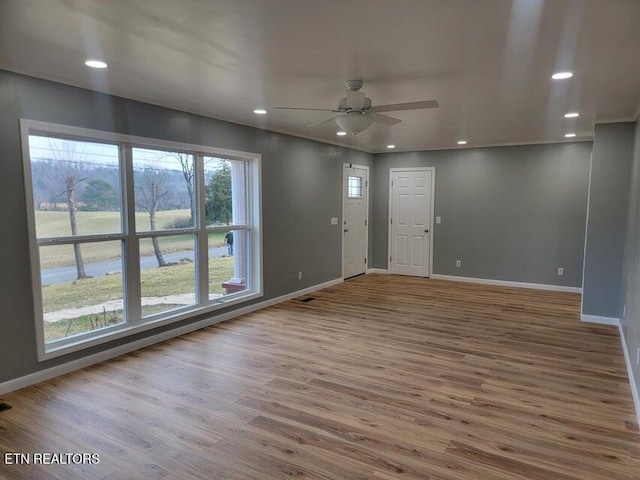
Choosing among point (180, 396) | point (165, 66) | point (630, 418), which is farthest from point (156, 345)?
point (630, 418)

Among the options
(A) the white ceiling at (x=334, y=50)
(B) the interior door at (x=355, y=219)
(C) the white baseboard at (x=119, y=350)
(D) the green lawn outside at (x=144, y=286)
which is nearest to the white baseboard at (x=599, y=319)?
(A) the white ceiling at (x=334, y=50)

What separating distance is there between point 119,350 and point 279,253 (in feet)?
8.25

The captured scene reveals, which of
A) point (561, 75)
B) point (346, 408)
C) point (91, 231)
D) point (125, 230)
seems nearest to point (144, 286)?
point (125, 230)

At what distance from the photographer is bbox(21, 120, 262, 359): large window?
11.0ft

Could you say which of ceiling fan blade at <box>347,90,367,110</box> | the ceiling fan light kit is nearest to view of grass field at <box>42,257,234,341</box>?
the ceiling fan light kit

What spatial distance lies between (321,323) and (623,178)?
391 cm

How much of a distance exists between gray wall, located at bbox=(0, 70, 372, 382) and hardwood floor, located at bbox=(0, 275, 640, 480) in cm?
68

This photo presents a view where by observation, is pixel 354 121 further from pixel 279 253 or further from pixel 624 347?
pixel 624 347

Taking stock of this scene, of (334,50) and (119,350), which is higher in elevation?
(334,50)

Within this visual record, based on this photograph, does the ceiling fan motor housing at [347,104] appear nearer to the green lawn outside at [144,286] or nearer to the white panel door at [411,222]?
the green lawn outside at [144,286]

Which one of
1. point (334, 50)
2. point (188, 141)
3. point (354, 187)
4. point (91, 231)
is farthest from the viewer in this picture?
point (354, 187)

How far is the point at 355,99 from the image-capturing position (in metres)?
3.08

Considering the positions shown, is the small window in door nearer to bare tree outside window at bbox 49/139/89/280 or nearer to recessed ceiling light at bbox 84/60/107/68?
bare tree outside window at bbox 49/139/89/280

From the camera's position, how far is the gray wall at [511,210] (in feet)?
21.1
